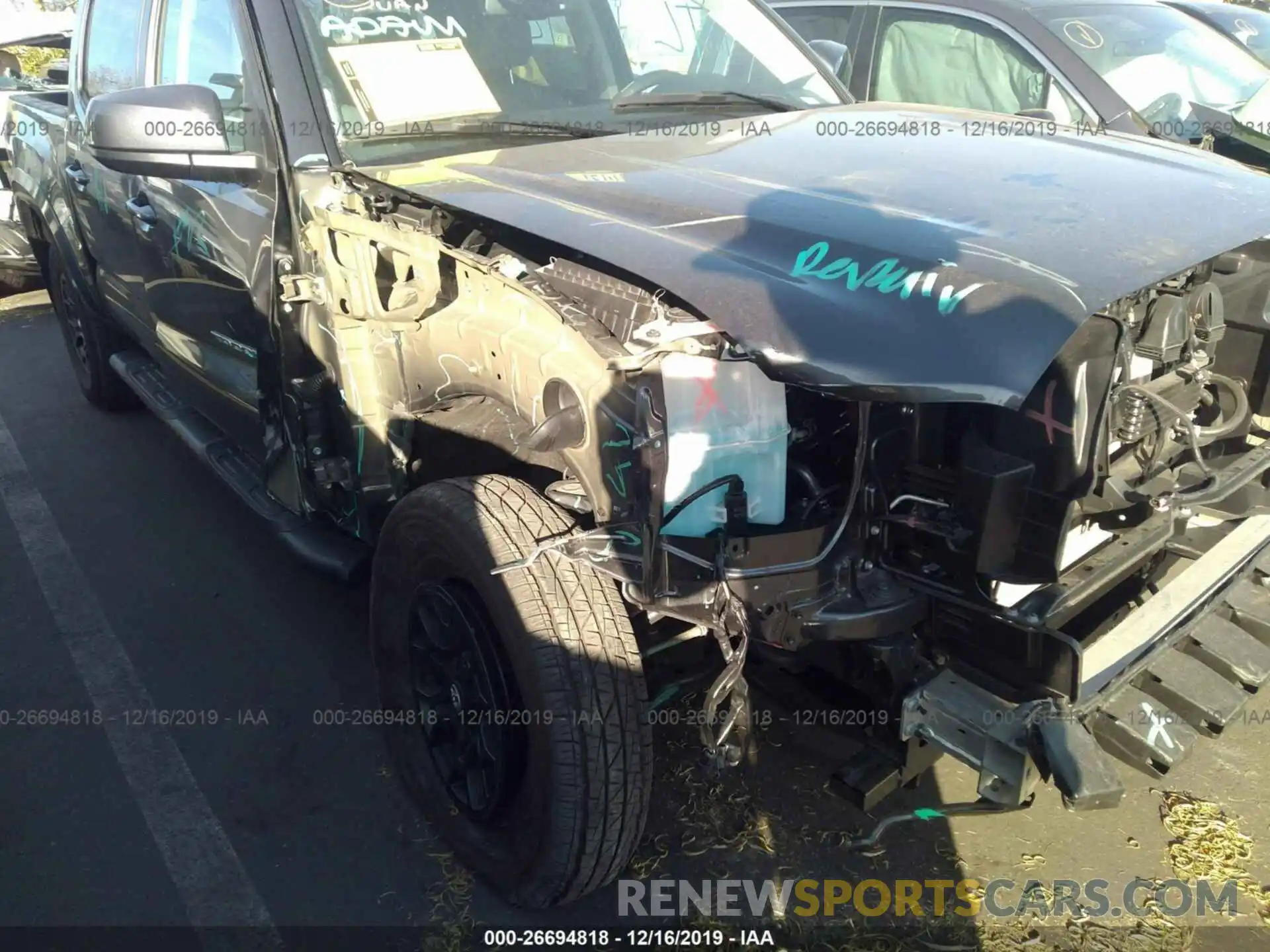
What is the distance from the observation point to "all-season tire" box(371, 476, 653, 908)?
201cm

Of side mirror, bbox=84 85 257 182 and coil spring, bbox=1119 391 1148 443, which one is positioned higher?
side mirror, bbox=84 85 257 182

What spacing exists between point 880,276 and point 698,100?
1.44m

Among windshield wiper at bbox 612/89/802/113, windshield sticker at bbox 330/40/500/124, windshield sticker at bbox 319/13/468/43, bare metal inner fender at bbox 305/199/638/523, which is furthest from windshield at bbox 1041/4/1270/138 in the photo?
bare metal inner fender at bbox 305/199/638/523

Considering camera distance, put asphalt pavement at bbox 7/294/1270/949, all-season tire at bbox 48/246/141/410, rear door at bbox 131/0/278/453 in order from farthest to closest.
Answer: all-season tire at bbox 48/246/141/410, rear door at bbox 131/0/278/453, asphalt pavement at bbox 7/294/1270/949

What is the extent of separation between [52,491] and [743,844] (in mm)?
3639

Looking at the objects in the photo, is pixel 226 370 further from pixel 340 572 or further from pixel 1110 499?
pixel 1110 499

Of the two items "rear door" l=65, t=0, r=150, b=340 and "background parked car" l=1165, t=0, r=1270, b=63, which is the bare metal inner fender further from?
"background parked car" l=1165, t=0, r=1270, b=63

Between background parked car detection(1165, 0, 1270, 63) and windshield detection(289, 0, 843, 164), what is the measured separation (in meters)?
3.66

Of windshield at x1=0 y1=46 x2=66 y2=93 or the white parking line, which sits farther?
windshield at x1=0 y1=46 x2=66 y2=93

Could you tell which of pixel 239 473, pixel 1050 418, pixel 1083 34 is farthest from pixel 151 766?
pixel 1083 34

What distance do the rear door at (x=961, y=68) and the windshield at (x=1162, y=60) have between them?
19 cm

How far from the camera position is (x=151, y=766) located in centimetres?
290

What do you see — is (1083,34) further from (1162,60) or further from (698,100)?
(698,100)

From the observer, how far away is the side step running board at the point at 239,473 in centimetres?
296
